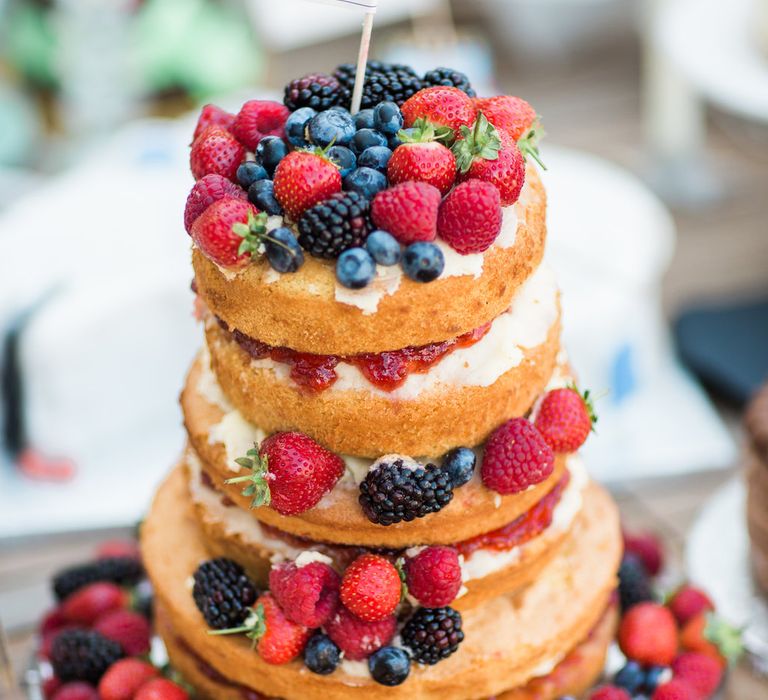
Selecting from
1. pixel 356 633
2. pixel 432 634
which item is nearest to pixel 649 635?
pixel 432 634

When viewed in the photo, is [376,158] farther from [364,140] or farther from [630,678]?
→ [630,678]

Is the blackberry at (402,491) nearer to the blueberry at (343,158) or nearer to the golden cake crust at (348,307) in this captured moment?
the golden cake crust at (348,307)

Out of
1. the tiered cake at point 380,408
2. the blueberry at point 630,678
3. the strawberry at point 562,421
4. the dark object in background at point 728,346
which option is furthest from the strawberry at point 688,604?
the dark object in background at point 728,346

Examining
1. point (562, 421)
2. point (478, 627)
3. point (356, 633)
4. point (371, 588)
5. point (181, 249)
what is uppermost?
point (562, 421)

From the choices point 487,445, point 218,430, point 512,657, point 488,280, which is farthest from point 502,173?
point 512,657

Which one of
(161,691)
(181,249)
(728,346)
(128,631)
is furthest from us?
(728,346)

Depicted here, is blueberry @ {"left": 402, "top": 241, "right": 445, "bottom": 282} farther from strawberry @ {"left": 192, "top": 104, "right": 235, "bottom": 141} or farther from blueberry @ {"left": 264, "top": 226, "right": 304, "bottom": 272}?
strawberry @ {"left": 192, "top": 104, "right": 235, "bottom": 141}
